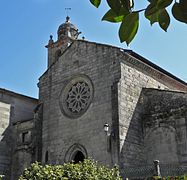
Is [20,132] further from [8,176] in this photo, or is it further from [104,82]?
[104,82]

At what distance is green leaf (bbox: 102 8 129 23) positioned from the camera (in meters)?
1.27

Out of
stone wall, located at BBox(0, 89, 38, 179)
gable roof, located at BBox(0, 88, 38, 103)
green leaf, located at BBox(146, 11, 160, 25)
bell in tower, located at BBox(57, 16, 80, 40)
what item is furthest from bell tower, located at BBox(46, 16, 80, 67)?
green leaf, located at BBox(146, 11, 160, 25)

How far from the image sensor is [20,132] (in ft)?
79.4

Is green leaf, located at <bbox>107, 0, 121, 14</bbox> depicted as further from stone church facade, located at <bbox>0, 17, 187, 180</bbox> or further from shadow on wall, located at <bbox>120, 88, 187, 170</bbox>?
shadow on wall, located at <bbox>120, 88, 187, 170</bbox>

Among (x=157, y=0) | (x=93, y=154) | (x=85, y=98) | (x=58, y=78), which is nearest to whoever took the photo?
(x=157, y=0)

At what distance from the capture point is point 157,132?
1928cm

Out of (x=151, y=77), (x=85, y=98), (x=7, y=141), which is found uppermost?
(x=151, y=77)

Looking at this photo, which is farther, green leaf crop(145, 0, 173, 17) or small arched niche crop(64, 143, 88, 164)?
small arched niche crop(64, 143, 88, 164)

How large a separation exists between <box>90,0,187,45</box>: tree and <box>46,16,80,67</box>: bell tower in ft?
101

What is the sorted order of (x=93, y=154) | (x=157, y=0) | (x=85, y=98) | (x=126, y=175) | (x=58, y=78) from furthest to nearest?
(x=58, y=78), (x=85, y=98), (x=93, y=154), (x=126, y=175), (x=157, y=0)

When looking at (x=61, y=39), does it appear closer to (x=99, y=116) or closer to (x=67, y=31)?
(x=67, y=31)

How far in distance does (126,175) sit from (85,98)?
6.11 meters

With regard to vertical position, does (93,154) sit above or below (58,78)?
below

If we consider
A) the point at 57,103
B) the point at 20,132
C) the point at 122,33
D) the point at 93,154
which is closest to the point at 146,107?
the point at 93,154
